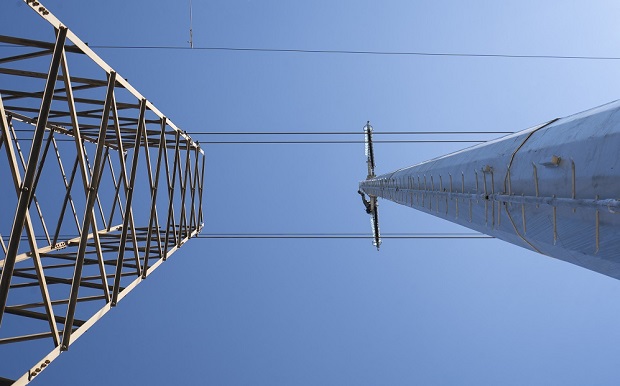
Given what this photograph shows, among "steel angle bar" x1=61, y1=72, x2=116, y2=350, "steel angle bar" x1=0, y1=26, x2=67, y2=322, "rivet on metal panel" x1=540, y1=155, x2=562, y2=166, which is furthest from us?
"steel angle bar" x1=61, y1=72, x2=116, y2=350

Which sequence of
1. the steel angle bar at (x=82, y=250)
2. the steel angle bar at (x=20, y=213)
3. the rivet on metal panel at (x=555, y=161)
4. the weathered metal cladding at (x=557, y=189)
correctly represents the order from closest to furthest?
the weathered metal cladding at (x=557, y=189) < the rivet on metal panel at (x=555, y=161) < the steel angle bar at (x=20, y=213) < the steel angle bar at (x=82, y=250)

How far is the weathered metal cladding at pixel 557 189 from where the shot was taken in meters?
2.96

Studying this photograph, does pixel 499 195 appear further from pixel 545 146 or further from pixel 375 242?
pixel 375 242

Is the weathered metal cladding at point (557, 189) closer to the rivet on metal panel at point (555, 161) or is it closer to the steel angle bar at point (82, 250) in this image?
the rivet on metal panel at point (555, 161)

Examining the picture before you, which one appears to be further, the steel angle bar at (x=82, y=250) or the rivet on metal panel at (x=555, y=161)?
the steel angle bar at (x=82, y=250)

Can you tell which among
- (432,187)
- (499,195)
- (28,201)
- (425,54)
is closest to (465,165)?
(499,195)

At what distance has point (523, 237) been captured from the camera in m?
4.36

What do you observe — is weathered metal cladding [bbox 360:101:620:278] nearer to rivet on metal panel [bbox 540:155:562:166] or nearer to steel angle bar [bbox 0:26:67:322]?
rivet on metal panel [bbox 540:155:562:166]

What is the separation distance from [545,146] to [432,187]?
12.3ft

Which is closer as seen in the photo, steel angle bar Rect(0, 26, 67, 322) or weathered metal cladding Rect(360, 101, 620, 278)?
weathered metal cladding Rect(360, 101, 620, 278)

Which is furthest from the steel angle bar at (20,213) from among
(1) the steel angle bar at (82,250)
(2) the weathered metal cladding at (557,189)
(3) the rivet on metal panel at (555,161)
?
(3) the rivet on metal panel at (555,161)

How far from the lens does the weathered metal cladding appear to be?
2.96 m

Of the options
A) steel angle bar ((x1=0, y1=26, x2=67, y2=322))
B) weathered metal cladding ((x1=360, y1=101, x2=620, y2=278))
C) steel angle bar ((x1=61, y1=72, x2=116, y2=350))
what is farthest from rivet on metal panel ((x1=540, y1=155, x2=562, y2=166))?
steel angle bar ((x1=61, y1=72, x2=116, y2=350))

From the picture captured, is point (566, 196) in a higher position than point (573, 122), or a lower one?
lower
